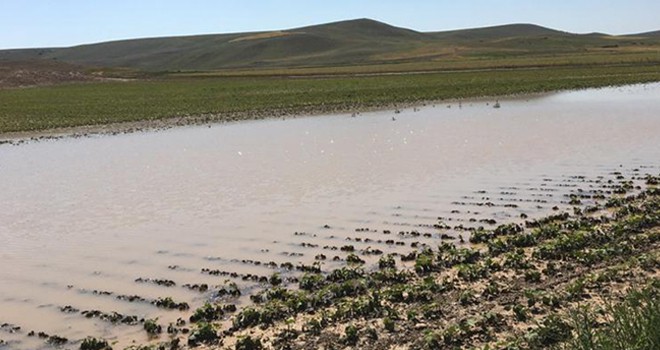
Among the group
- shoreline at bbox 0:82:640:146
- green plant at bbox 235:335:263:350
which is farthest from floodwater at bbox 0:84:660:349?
shoreline at bbox 0:82:640:146

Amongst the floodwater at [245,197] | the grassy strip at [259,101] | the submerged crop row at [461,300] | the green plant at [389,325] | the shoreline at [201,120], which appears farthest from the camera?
the grassy strip at [259,101]

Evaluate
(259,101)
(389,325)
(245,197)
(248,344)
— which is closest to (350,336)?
(389,325)

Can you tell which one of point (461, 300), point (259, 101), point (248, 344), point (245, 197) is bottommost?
point (248, 344)

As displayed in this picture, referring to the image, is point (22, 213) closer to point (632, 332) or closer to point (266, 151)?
point (266, 151)

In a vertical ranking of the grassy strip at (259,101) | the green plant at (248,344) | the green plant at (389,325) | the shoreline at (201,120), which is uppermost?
the grassy strip at (259,101)

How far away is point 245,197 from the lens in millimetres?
17547

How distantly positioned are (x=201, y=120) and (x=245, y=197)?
24866 mm

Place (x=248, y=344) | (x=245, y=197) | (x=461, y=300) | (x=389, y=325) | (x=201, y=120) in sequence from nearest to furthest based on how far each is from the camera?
(x=248, y=344) → (x=389, y=325) → (x=461, y=300) → (x=245, y=197) → (x=201, y=120)

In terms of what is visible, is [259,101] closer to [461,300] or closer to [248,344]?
[461,300]

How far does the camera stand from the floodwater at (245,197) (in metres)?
11.2

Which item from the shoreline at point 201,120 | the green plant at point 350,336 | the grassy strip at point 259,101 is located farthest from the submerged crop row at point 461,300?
the grassy strip at point 259,101

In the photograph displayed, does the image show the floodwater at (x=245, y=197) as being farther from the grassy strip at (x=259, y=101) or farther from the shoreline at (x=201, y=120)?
the grassy strip at (x=259, y=101)

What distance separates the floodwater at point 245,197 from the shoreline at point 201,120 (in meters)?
3.34

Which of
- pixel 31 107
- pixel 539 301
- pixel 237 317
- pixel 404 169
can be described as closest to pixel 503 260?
pixel 539 301
